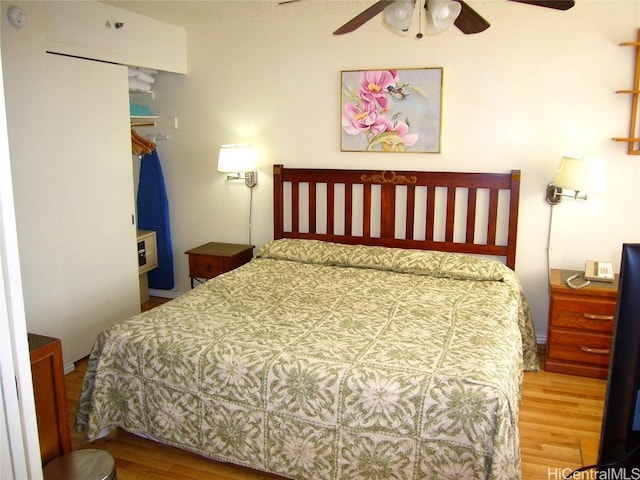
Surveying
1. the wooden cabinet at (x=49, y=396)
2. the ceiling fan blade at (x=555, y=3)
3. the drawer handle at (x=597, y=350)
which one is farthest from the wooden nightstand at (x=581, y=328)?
the wooden cabinet at (x=49, y=396)

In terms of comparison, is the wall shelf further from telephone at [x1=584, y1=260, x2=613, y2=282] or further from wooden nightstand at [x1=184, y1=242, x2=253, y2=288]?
wooden nightstand at [x1=184, y1=242, x2=253, y2=288]

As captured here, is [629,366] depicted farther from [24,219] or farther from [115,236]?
[115,236]

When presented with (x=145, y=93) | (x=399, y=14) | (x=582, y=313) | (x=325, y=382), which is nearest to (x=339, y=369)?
(x=325, y=382)

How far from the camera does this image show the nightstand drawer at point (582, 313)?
3.17m

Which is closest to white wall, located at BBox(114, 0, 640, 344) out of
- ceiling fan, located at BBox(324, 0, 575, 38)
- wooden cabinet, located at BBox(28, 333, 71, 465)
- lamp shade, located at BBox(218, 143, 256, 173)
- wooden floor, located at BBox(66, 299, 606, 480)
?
lamp shade, located at BBox(218, 143, 256, 173)

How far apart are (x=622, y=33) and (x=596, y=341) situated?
1861 millimetres

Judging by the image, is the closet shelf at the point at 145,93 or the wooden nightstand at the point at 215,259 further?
the closet shelf at the point at 145,93

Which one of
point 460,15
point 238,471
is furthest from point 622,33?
point 238,471

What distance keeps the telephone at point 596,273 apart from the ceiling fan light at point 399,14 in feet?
6.44

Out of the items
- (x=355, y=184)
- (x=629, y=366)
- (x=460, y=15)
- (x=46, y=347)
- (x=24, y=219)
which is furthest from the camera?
(x=355, y=184)

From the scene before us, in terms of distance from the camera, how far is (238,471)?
2.40 m

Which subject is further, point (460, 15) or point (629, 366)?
point (460, 15)

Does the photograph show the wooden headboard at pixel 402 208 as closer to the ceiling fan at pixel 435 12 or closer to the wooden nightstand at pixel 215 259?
the wooden nightstand at pixel 215 259

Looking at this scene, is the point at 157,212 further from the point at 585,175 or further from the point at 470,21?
the point at 585,175
